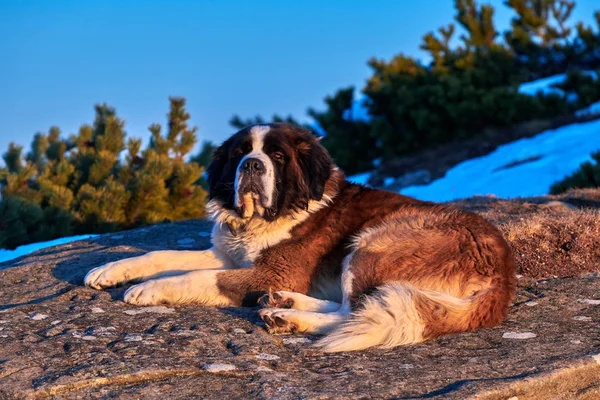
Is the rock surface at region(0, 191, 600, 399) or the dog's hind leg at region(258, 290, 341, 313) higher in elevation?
the dog's hind leg at region(258, 290, 341, 313)

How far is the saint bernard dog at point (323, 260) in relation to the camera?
398 cm

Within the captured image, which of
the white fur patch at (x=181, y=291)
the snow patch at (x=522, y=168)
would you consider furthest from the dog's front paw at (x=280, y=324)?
the snow patch at (x=522, y=168)

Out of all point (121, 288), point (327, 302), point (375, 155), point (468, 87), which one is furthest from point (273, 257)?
point (375, 155)

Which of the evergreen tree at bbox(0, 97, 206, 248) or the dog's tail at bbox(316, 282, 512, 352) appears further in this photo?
the evergreen tree at bbox(0, 97, 206, 248)

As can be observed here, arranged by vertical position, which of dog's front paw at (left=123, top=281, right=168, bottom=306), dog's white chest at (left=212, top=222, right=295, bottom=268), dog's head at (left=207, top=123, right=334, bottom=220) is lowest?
dog's front paw at (left=123, top=281, right=168, bottom=306)

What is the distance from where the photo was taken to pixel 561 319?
429 centimetres

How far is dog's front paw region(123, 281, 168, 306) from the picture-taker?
4.48m

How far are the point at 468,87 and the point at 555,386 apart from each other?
1858 cm

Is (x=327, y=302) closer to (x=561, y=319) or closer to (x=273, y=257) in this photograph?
(x=273, y=257)

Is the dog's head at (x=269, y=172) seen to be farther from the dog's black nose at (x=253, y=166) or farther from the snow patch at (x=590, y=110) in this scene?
the snow patch at (x=590, y=110)

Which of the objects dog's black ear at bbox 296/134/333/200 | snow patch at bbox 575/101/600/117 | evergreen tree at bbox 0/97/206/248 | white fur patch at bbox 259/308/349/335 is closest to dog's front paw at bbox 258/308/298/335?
white fur patch at bbox 259/308/349/335

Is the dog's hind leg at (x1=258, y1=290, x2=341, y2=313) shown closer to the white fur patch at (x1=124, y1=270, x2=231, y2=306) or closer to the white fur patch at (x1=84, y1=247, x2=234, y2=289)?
the white fur patch at (x1=124, y1=270, x2=231, y2=306)

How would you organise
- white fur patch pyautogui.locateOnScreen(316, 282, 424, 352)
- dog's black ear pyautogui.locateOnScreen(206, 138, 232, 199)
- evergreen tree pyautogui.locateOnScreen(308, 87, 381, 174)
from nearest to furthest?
white fur patch pyautogui.locateOnScreen(316, 282, 424, 352)
dog's black ear pyautogui.locateOnScreen(206, 138, 232, 199)
evergreen tree pyautogui.locateOnScreen(308, 87, 381, 174)

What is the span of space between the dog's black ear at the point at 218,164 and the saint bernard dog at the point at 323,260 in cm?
1
